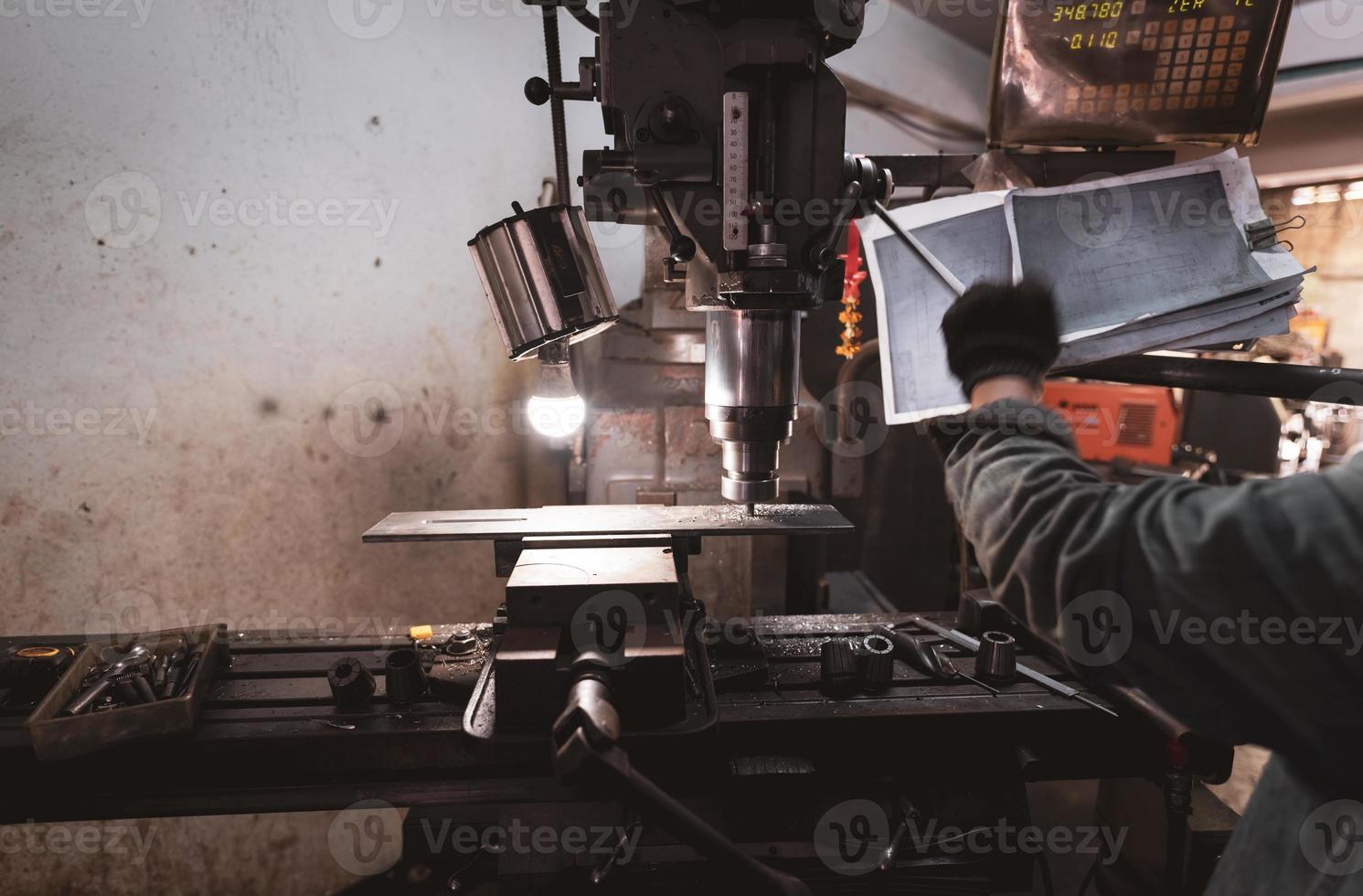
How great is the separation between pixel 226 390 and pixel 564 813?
1.44 metres

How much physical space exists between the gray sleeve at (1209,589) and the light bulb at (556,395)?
0.64 m

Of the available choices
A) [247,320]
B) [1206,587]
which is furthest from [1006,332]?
[247,320]

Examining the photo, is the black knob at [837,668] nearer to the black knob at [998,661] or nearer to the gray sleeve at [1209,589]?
the black knob at [998,661]

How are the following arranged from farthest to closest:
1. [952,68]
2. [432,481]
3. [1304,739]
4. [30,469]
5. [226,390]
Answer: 1. [952,68]
2. [432,481]
3. [226,390]
4. [30,469]
5. [1304,739]

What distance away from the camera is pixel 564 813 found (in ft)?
3.07

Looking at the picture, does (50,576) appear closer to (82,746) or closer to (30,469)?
(30,469)

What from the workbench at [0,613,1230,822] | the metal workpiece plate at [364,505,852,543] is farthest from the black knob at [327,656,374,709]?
the metal workpiece plate at [364,505,852,543]

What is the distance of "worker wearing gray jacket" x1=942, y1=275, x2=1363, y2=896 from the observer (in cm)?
52

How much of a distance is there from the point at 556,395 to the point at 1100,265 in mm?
1005

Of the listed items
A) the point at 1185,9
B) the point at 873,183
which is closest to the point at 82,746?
the point at 873,183

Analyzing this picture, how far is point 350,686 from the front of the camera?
3.22 ft

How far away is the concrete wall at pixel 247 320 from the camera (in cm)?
153

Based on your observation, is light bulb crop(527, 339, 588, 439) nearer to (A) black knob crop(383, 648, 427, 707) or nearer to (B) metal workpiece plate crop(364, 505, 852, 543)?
(B) metal workpiece plate crop(364, 505, 852, 543)

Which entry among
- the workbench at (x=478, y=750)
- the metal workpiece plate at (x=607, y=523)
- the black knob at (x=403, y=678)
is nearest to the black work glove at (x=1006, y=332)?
the metal workpiece plate at (x=607, y=523)
